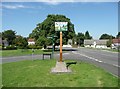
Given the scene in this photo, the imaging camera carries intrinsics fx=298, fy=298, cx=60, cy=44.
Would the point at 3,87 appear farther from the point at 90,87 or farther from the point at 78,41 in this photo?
the point at 78,41

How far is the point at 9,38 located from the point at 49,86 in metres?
147

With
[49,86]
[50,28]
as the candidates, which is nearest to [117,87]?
[49,86]

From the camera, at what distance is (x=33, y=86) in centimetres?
1241

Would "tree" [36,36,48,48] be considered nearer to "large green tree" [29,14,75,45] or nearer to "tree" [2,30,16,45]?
"large green tree" [29,14,75,45]

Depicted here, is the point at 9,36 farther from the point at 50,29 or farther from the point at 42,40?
the point at 42,40

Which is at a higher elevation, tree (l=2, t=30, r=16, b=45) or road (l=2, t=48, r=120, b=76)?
tree (l=2, t=30, r=16, b=45)

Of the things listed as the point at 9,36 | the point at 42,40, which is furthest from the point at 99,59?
the point at 9,36

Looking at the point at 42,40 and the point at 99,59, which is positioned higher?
the point at 42,40

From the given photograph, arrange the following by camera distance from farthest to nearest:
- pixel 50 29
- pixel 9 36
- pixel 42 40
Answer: pixel 9 36 < pixel 50 29 < pixel 42 40

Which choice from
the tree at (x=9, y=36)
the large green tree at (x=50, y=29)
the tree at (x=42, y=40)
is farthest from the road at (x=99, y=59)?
the tree at (x=9, y=36)

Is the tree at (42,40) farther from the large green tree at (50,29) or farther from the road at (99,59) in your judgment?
the road at (99,59)

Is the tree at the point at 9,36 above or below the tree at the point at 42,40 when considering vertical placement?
above

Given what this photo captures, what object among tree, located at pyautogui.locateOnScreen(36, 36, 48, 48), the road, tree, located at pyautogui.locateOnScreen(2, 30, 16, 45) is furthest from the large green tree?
tree, located at pyautogui.locateOnScreen(2, 30, 16, 45)

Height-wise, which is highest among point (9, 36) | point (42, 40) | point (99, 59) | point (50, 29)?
point (9, 36)
